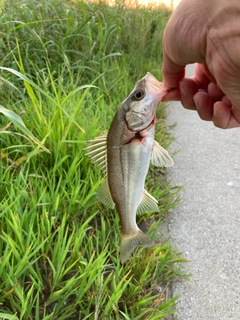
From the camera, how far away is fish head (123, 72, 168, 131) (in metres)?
1.52

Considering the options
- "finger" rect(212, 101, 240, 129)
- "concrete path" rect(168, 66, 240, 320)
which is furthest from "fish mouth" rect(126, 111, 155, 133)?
"concrete path" rect(168, 66, 240, 320)

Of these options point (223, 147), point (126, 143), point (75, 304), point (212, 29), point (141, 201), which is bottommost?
point (223, 147)

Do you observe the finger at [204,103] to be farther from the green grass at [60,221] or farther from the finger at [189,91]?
the green grass at [60,221]

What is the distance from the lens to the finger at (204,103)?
1829 millimetres

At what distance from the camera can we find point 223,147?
3965 mm

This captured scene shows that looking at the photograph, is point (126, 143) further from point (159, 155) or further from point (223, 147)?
point (223, 147)

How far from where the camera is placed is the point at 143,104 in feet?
4.98

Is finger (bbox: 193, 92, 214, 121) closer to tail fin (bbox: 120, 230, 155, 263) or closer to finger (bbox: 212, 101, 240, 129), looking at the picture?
finger (bbox: 212, 101, 240, 129)

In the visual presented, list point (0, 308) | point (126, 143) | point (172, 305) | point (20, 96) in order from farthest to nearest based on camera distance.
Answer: point (20, 96) < point (172, 305) < point (0, 308) < point (126, 143)

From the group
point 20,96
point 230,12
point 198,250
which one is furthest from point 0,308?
point 20,96

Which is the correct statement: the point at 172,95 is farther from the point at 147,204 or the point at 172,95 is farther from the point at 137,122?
the point at 147,204

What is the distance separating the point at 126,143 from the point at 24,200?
91 centimetres

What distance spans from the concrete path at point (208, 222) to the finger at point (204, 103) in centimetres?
104

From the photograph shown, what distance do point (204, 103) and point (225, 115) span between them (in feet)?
0.47
